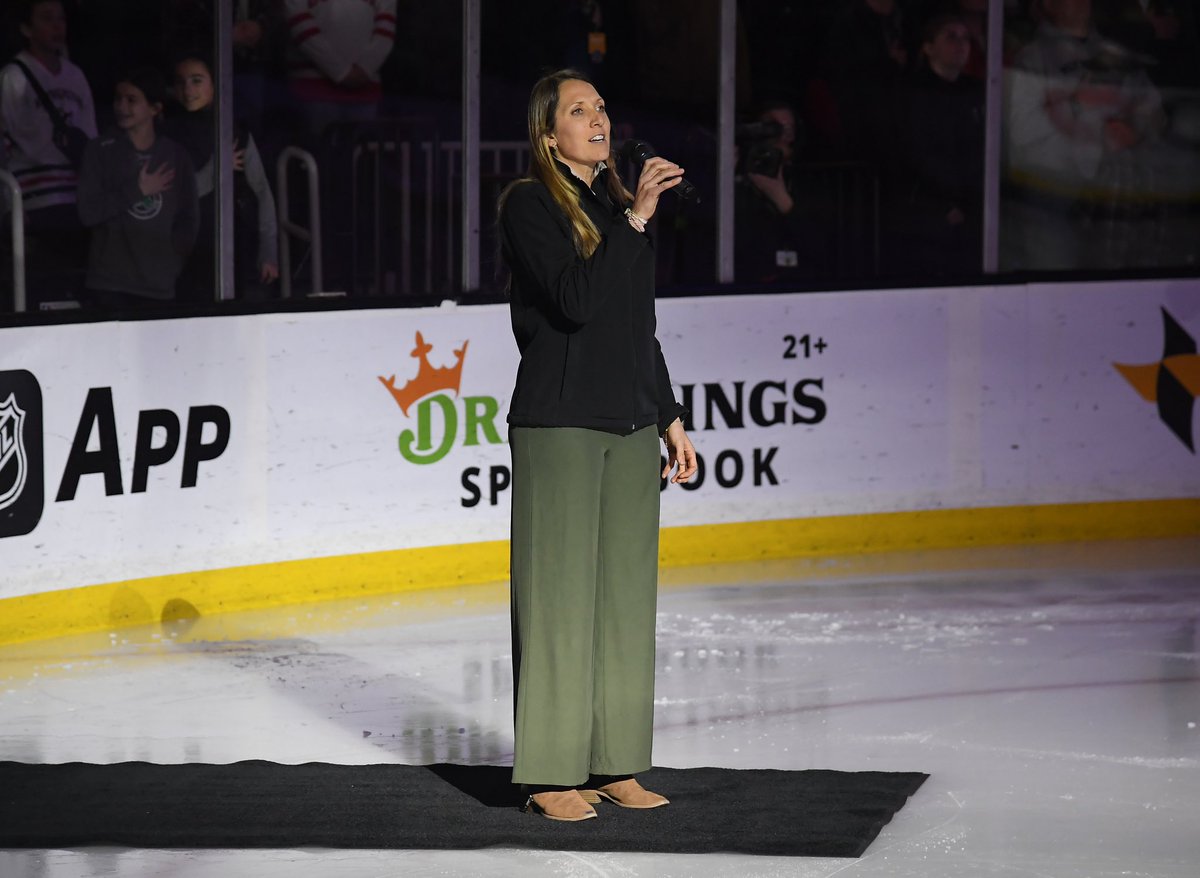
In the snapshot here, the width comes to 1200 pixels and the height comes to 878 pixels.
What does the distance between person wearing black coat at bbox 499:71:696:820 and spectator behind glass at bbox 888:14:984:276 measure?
493 cm

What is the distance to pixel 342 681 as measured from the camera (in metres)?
6.89

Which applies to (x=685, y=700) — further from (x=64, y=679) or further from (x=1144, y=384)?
(x=1144, y=384)

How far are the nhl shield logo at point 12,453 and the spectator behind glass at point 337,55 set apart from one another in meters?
1.86

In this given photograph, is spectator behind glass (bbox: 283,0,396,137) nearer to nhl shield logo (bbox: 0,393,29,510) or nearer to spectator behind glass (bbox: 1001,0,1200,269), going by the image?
nhl shield logo (bbox: 0,393,29,510)

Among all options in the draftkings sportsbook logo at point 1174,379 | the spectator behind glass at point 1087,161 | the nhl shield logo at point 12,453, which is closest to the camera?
the nhl shield logo at point 12,453

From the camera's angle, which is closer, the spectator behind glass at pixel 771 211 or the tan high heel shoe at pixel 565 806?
the tan high heel shoe at pixel 565 806

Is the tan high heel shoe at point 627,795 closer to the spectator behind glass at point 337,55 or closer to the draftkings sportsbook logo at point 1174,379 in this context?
the spectator behind glass at point 337,55

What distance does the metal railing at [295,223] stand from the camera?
8453 millimetres

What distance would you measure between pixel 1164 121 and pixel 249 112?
4177 millimetres

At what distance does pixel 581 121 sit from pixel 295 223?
12.9ft

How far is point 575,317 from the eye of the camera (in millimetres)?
4688

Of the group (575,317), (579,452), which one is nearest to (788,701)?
(579,452)

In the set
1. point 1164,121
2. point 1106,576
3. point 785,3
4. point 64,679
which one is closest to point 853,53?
point 785,3

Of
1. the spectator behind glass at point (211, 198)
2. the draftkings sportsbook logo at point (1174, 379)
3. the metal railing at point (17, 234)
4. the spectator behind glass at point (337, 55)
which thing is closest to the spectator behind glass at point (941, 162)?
the draftkings sportsbook logo at point (1174, 379)
